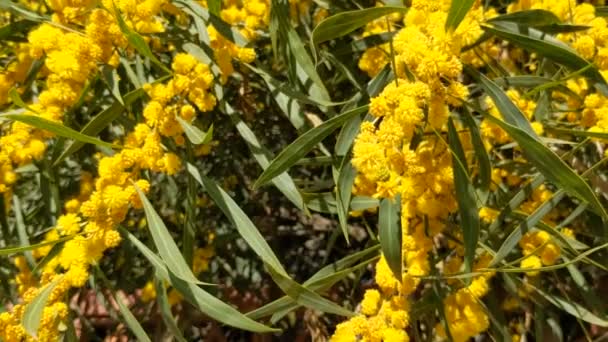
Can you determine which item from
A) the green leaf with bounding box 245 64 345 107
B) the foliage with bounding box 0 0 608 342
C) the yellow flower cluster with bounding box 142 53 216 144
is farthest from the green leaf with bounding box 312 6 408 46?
the yellow flower cluster with bounding box 142 53 216 144

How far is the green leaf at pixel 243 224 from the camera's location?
3.09 ft

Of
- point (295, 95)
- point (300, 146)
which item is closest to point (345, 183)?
point (300, 146)

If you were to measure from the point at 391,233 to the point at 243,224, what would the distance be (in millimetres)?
272

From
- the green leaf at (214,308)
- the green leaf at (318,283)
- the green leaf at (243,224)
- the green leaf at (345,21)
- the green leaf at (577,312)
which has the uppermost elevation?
the green leaf at (345,21)

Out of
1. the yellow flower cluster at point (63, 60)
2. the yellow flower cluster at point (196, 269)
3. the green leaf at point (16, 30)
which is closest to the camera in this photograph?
the yellow flower cluster at point (63, 60)

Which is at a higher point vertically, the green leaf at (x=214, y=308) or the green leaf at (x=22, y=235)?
the green leaf at (x=22, y=235)

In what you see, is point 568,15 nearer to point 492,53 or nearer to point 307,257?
point 492,53

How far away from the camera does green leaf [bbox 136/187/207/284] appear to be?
35.0 inches

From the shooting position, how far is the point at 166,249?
94 centimetres

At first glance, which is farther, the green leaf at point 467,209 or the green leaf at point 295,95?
the green leaf at point 295,95

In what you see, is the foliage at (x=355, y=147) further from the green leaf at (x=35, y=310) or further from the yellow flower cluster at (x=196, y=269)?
the yellow flower cluster at (x=196, y=269)

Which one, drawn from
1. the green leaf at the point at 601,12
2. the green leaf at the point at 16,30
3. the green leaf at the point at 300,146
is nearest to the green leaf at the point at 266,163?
the green leaf at the point at 300,146

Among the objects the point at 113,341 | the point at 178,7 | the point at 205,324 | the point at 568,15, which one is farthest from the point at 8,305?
the point at 568,15

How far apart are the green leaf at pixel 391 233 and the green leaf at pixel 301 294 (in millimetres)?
152
